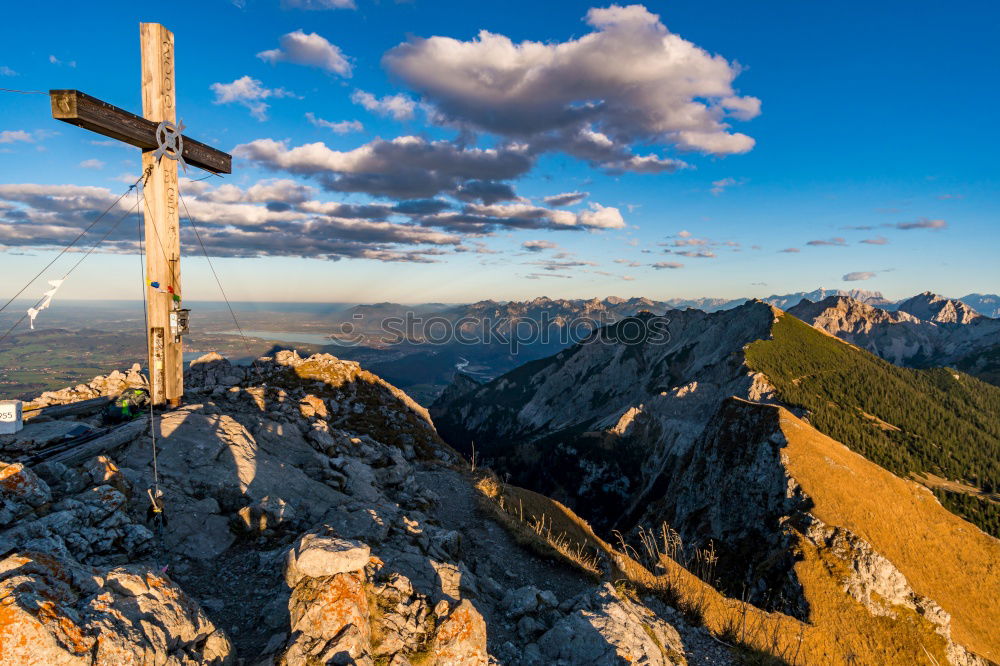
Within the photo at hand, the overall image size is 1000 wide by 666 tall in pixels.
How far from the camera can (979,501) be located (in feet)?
202

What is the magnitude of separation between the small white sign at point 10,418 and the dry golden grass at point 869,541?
16.5 m

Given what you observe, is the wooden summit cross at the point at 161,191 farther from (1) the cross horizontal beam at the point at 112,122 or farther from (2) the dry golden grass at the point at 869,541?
(2) the dry golden grass at the point at 869,541

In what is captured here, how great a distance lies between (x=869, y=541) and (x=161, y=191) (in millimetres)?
49384

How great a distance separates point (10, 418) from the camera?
41.7 feet

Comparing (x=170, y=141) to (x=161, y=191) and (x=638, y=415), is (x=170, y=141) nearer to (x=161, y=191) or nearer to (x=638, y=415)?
(x=161, y=191)

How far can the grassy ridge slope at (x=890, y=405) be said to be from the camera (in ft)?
239

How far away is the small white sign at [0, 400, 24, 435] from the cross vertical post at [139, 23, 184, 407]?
124 inches

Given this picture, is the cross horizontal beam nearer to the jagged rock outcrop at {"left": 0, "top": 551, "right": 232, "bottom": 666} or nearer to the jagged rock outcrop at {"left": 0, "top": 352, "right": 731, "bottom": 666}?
the jagged rock outcrop at {"left": 0, "top": 352, "right": 731, "bottom": 666}

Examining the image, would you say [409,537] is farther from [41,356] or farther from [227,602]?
[41,356]

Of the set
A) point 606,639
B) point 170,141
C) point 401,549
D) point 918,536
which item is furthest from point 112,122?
point 918,536

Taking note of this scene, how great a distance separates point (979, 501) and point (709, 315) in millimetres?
105190

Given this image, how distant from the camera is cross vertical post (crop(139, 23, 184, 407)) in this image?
46.6 ft

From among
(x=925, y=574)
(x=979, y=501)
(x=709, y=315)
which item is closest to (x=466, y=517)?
(x=925, y=574)

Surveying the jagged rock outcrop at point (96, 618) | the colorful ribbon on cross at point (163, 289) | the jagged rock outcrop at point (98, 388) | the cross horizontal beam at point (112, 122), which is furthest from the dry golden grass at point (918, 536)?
the jagged rock outcrop at point (98, 388)
